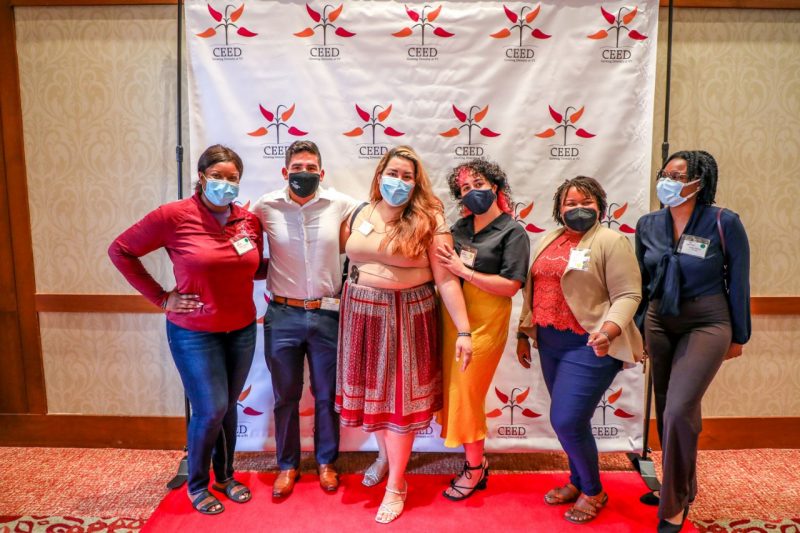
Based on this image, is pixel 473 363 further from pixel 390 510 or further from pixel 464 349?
pixel 390 510

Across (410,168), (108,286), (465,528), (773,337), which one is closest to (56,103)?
(108,286)

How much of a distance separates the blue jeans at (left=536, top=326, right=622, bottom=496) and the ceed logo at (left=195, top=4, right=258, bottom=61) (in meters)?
2.12

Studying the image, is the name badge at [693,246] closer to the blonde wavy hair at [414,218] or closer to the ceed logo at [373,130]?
the blonde wavy hair at [414,218]

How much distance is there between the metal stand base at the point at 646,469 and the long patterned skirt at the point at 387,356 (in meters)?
1.27

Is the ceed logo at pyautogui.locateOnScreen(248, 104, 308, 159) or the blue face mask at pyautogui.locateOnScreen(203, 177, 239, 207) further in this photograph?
the ceed logo at pyautogui.locateOnScreen(248, 104, 308, 159)

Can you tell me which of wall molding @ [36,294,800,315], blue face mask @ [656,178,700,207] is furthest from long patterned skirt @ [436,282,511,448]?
wall molding @ [36,294,800,315]

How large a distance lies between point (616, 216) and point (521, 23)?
1.15 meters

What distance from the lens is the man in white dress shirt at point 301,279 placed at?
7.54 ft

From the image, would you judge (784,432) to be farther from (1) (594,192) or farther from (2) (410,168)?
(2) (410,168)

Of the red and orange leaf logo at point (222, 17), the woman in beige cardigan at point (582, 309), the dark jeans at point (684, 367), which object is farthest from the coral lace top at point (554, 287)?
the red and orange leaf logo at point (222, 17)

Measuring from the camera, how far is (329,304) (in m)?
2.33

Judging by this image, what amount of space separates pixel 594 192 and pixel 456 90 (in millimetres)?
1017

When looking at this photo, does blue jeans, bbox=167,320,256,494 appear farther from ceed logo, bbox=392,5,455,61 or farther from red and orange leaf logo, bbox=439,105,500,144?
ceed logo, bbox=392,5,455,61

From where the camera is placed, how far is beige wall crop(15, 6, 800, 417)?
2742mm
